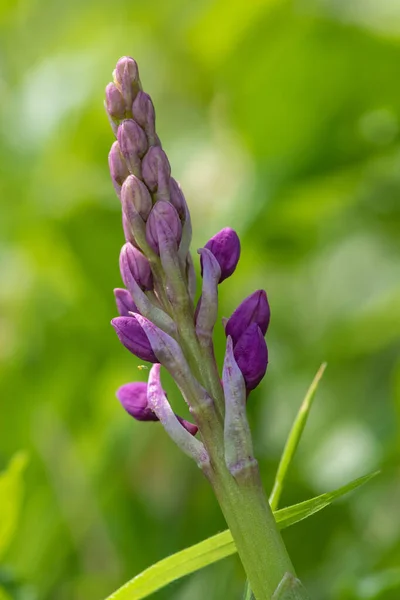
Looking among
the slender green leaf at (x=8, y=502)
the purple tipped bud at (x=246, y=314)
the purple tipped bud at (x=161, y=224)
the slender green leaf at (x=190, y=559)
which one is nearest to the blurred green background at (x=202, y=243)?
the slender green leaf at (x=8, y=502)

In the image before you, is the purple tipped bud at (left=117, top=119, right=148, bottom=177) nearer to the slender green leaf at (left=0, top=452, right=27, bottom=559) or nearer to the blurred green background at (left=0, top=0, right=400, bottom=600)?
the slender green leaf at (left=0, top=452, right=27, bottom=559)

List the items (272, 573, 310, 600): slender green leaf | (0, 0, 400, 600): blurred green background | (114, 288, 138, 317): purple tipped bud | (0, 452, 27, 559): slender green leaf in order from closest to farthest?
(272, 573, 310, 600): slender green leaf < (114, 288, 138, 317): purple tipped bud < (0, 452, 27, 559): slender green leaf < (0, 0, 400, 600): blurred green background

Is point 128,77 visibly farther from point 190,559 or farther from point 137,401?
point 190,559

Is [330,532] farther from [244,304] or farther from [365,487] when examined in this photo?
[244,304]

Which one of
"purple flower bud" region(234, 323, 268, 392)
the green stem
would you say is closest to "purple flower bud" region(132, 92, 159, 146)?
"purple flower bud" region(234, 323, 268, 392)

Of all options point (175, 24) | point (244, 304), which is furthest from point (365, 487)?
point (175, 24)

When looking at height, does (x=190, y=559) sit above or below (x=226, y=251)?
below

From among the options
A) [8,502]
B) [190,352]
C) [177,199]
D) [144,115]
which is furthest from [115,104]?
[8,502]
